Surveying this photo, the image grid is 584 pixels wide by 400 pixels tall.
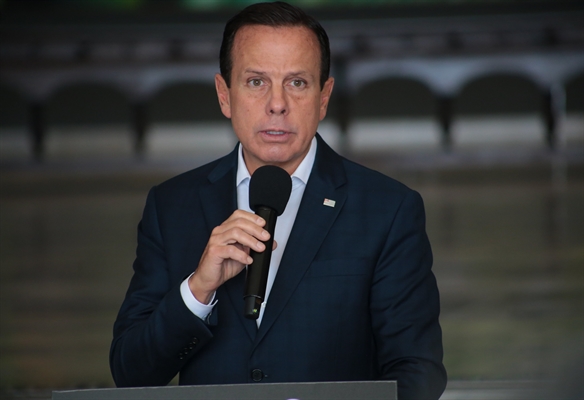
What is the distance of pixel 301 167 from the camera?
142 cm

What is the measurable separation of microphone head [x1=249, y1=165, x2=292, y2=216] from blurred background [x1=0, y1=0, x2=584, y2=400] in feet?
14.3

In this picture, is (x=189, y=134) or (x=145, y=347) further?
(x=189, y=134)

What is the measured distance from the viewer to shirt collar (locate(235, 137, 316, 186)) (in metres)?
1.42

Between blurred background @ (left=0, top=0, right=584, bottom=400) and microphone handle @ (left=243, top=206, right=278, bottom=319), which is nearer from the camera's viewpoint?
microphone handle @ (left=243, top=206, right=278, bottom=319)

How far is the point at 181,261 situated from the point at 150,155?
12426 mm

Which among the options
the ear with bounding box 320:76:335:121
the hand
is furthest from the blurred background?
the hand

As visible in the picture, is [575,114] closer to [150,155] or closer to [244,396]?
[150,155]

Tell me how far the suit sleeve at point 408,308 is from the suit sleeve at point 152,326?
0.89ft

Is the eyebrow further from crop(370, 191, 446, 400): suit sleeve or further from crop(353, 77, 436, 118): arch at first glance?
crop(353, 77, 436, 118): arch

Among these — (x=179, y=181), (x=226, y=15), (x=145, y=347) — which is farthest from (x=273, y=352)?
(x=226, y=15)

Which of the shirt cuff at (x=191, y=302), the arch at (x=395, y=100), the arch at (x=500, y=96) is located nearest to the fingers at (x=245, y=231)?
the shirt cuff at (x=191, y=302)

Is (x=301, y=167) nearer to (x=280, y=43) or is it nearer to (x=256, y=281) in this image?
(x=280, y=43)

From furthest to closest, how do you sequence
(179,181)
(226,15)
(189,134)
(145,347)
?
(189,134), (226,15), (179,181), (145,347)

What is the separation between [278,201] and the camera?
118 cm
